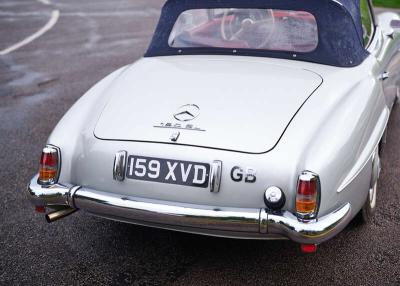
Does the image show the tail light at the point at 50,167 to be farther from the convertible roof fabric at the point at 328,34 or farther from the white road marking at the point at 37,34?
the white road marking at the point at 37,34

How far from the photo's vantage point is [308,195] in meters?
2.86

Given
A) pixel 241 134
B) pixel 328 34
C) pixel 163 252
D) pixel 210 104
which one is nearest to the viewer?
pixel 241 134

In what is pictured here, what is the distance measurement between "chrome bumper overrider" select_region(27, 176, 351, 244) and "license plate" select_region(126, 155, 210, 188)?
0.12 meters

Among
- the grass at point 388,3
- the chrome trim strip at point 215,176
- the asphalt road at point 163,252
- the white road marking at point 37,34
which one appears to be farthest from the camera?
the grass at point 388,3

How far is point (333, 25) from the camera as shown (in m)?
3.87

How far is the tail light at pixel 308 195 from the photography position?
2.85 m

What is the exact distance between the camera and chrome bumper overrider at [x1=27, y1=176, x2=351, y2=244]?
2859mm

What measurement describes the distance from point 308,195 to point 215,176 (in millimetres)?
489

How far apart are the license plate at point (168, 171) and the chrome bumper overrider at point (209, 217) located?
122 mm

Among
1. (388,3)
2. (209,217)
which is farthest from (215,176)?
(388,3)

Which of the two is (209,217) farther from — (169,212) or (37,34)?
(37,34)

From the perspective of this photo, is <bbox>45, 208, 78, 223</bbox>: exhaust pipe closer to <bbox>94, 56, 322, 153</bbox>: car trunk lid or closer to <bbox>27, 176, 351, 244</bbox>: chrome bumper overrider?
<bbox>27, 176, 351, 244</bbox>: chrome bumper overrider

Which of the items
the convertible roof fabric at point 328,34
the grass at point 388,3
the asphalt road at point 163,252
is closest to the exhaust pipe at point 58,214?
the asphalt road at point 163,252

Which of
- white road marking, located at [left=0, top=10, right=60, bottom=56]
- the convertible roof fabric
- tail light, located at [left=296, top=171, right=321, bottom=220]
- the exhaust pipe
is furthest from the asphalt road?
white road marking, located at [left=0, top=10, right=60, bottom=56]
